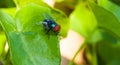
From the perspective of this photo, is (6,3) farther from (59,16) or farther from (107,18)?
(107,18)

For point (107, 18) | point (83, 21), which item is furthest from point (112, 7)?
point (83, 21)

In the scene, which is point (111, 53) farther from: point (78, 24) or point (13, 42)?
point (13, 42)

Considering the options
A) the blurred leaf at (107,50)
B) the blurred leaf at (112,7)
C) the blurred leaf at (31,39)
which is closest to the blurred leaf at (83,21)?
the blurred leaf at (107,50)

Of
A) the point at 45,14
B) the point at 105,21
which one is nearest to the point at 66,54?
the point at 105,21

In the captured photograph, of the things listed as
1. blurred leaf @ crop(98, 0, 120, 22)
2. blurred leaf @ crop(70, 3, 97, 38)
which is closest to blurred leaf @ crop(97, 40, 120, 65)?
blurred leaf @ crop(70, 3, 97, 38)

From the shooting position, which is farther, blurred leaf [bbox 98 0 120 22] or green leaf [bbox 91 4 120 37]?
blurred leaf [bbox 98 0 120 22]

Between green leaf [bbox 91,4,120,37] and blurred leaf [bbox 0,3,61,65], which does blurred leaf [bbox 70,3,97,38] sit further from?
blurred leaf [bbox 0,3,61,65]

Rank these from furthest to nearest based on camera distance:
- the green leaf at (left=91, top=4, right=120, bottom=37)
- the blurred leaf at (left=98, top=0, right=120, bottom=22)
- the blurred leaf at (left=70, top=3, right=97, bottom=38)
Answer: the blurred leaf at (left=70, top=3, right=97, bottom=38) → the blurred leaf at (left=98, top=0, right=120, bottom=22) → the green leaf at (left=91, top=4, right=120, bottom=37)
